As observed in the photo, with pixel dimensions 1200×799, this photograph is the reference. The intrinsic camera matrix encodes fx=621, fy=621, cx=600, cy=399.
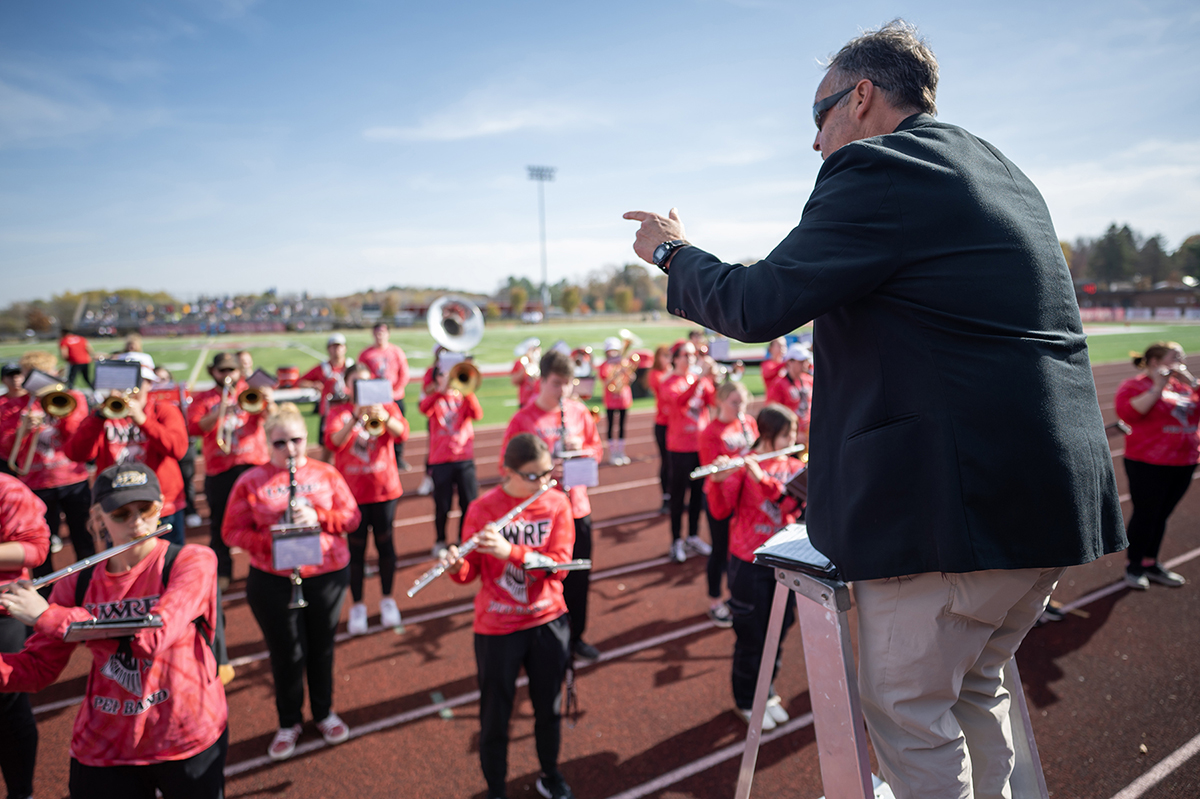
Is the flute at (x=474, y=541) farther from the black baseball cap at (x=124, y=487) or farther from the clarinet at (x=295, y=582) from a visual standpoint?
the black baseball cap at (x=124, y=487)

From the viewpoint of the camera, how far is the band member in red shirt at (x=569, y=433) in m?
5.16

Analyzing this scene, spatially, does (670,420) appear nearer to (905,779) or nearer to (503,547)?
(503,547)

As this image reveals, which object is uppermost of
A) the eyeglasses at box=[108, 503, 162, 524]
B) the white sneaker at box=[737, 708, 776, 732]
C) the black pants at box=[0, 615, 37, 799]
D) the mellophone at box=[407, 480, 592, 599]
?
the eyeglasses at box=[108, 503, 162, 524]

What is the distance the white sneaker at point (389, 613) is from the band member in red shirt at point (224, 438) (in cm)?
206

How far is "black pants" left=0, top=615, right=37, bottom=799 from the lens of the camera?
127 inches

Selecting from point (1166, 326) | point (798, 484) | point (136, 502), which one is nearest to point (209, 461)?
point (136, 502)

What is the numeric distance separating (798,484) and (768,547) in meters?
1.37

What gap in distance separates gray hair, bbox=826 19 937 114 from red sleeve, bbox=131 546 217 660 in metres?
3.21

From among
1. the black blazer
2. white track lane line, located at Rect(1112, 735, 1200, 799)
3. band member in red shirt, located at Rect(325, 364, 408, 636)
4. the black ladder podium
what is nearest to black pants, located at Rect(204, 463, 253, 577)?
band member in red shirt, located at Rect(325, 364, 408, 636)

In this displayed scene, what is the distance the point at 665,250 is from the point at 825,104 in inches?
24.0

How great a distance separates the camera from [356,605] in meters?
5.79

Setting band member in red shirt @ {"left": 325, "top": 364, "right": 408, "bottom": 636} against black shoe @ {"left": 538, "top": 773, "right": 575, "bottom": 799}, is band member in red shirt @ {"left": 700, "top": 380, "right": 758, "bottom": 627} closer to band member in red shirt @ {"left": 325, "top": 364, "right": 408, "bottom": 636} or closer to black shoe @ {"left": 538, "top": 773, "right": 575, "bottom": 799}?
black shoe @ {"left": 538, "top": 773, "right": 575, "bottom": 799}

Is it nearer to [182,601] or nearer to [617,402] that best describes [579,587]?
[182,601]

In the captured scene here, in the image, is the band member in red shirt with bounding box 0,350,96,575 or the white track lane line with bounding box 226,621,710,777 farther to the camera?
the band member in red shirt with bounding box 0,350,96,575
